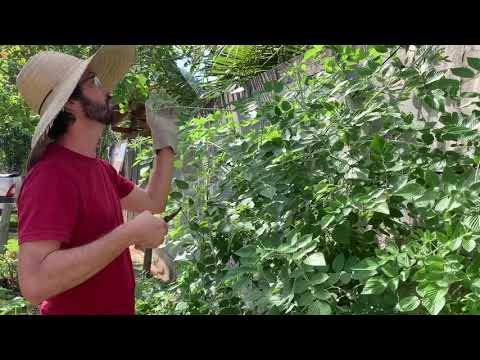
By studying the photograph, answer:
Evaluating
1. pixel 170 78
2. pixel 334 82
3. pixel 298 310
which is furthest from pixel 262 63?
pixel 298 310

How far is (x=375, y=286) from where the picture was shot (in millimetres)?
1402

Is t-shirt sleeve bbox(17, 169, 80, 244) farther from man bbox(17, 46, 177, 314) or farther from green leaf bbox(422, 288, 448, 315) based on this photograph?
green leaf bbox(422, 288, 448, 315)

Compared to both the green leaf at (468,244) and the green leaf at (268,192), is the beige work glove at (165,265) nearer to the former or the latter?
the green leaf at (268,192)

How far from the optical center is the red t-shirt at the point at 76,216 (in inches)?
58.2

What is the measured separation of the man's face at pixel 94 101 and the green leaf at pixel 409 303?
1.13 metres

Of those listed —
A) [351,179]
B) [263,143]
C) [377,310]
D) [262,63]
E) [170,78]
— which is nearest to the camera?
[377,310]

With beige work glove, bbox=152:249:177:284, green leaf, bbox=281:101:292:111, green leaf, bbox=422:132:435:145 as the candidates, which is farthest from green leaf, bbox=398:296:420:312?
beige work glove, bbox=152:249:177:284

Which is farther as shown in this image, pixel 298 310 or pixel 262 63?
pixel 262 63

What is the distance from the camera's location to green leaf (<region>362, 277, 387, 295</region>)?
1.39m

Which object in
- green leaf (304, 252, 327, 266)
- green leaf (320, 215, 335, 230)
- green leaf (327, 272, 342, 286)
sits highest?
green leaf (320, 215, 335, 230)
